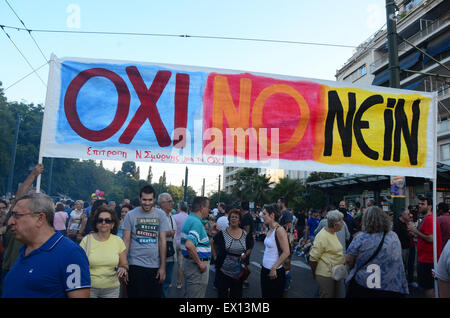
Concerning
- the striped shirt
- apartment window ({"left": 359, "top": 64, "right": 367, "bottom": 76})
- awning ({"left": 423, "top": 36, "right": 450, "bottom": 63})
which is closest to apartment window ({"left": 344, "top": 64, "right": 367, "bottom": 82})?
apartment window ({"left": 359, "top": 64, "right": 367, "bottom": 76})

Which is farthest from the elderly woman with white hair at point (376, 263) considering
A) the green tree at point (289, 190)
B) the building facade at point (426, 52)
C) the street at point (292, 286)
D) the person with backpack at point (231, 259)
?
the green tree at point (289, 190)

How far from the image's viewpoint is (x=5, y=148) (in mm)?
37312

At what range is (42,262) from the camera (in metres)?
2.05

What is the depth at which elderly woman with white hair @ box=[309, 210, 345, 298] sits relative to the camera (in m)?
4.24

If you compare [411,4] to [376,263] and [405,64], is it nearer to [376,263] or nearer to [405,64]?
[405,64]

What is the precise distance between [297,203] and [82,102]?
34408mm

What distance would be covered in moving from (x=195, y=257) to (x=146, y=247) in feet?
2.05

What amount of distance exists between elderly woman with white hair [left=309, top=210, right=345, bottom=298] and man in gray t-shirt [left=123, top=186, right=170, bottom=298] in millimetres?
1993

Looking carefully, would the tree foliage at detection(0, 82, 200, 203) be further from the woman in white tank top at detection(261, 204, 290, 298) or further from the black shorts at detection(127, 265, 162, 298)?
the woman in white tank top at detection(261, 204, 290, 298)

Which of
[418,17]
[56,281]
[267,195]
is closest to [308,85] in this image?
[56,281]

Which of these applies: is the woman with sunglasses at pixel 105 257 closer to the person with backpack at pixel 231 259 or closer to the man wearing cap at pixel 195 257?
→ the man wearing cap at pixel 195 257

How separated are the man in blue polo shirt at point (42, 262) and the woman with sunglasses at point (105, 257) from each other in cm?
145

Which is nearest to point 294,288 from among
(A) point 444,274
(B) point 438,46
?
(A) point 444,274

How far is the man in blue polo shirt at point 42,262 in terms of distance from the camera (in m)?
2.01
